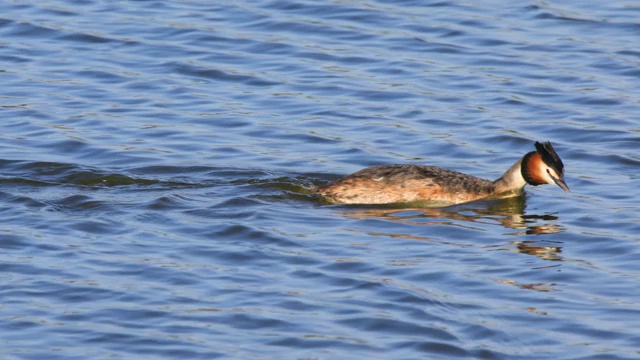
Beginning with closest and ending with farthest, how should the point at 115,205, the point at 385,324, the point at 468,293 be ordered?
the point at 385,324
the point at 468,293
the point at 115,205

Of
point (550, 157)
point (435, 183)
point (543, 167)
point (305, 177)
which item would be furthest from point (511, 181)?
point (305, 177)

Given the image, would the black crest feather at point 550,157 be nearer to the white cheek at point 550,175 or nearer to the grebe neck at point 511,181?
the white cheek at point 550,175

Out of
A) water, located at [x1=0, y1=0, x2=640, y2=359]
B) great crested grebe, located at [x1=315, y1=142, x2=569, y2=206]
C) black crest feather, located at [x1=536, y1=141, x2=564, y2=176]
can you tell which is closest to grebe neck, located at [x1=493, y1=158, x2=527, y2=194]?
great crested grebe, located at [x1=315, y1=142, x2=569, y2=206]

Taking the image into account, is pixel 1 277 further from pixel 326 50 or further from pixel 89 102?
pixel 326 50

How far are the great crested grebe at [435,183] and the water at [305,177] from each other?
7.8 inches

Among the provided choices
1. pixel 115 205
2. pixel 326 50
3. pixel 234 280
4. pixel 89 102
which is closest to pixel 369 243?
pixel 234 280

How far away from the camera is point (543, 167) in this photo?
14.5 m

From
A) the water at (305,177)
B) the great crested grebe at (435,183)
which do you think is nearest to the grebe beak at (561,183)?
the great crested grebe at (435,183)

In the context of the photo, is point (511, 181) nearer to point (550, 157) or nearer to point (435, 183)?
point (550, 157)

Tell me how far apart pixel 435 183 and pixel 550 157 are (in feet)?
3.87

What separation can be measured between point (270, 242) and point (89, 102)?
5.55m

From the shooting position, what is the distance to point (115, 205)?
531 inches

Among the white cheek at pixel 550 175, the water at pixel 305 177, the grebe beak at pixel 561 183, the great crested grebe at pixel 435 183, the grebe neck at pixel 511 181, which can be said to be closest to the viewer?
the water at pixel 305 177

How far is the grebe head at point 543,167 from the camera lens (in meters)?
14.2
